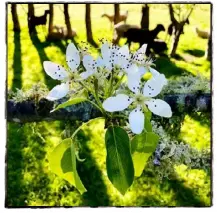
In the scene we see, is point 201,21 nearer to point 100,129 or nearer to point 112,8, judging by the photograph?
point 112,8

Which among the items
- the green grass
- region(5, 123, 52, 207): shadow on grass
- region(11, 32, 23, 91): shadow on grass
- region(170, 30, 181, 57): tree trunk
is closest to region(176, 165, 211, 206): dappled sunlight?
the green grass

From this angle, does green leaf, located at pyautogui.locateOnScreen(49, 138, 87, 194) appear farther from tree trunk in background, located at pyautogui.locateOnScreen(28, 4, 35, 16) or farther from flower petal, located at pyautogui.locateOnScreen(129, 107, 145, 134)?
tree trunk in background, located at pyautogui.locateOnScreen(28, 4, 35, 16)

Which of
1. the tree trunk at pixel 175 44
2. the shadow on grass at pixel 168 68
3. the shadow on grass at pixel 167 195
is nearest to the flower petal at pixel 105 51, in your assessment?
the shadow on grass at pixel 167 195

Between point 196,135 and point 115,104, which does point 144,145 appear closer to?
point 115,104

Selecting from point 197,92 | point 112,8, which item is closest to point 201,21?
point 112,8

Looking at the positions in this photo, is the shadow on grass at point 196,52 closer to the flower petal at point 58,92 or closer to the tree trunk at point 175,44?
the tree trunk at point 175,44

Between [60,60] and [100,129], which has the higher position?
[60,60]
